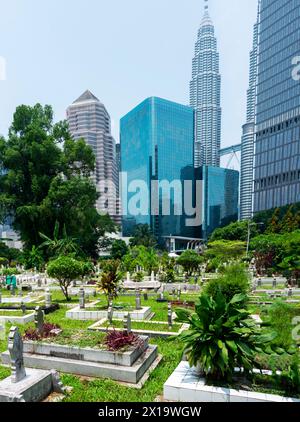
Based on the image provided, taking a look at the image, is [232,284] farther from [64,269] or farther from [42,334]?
[64,269]

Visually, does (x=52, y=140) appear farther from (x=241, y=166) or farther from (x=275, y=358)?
(x=241, y=166)

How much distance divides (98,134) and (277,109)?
2052 inches

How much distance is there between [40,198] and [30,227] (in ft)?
13.0

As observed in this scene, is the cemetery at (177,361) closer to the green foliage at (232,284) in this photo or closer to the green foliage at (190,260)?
the green foliage at (232,284)

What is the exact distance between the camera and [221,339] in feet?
20.1

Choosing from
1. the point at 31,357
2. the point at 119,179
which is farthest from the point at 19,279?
the point at 119,179

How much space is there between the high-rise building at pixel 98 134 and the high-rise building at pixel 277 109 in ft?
146

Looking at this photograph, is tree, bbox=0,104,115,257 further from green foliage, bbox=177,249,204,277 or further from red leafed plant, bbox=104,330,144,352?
red leafed plant, bbox=104,330,144,352

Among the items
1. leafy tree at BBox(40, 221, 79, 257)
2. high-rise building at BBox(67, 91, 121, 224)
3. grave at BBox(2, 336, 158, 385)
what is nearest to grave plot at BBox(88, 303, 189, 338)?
grave at BBox(2, 336, 158, 385)

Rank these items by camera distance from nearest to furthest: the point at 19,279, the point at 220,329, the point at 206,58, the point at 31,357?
the point at 220,329
the point at 31,357
the point at 19,279
the point at 206,58

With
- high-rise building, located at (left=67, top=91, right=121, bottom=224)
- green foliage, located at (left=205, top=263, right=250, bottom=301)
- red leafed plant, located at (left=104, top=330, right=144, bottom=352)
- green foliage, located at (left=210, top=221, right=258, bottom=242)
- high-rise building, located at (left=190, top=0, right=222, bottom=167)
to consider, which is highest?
high-rise building, located at (left=190, top=0, right=222, bottom=167)

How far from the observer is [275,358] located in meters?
6.41

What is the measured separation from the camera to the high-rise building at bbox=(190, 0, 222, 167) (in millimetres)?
150500

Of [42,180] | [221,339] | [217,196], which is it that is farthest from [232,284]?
[217,196]
